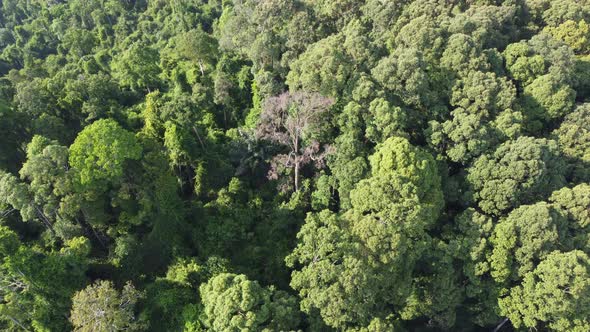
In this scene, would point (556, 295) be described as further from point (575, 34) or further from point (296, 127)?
point (575, 34)

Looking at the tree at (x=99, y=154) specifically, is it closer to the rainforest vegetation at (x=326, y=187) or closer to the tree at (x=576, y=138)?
the rainforest vegetation at (x=326, y=187)

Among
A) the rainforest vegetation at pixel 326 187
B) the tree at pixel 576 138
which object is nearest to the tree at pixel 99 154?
the rainforest vegetation at pixel 326 187

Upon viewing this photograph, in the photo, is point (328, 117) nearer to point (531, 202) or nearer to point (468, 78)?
point (468, 78)

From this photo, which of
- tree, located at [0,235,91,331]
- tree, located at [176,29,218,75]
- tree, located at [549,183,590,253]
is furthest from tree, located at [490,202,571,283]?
tree, located at [176,29,218,75]

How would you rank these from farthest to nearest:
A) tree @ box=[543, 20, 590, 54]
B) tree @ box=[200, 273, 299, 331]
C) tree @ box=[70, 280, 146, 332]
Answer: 1. tree @ box=[543, 20, 590, 54]
2. tree @ box=[70, 280, 146, 332]
3. tree @ box=[200, 273, 299, 331]

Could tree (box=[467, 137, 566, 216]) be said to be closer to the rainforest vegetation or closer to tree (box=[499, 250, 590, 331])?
the rainforest vegetation

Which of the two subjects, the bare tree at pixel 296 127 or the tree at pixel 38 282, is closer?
the tree at pixel 38 282
